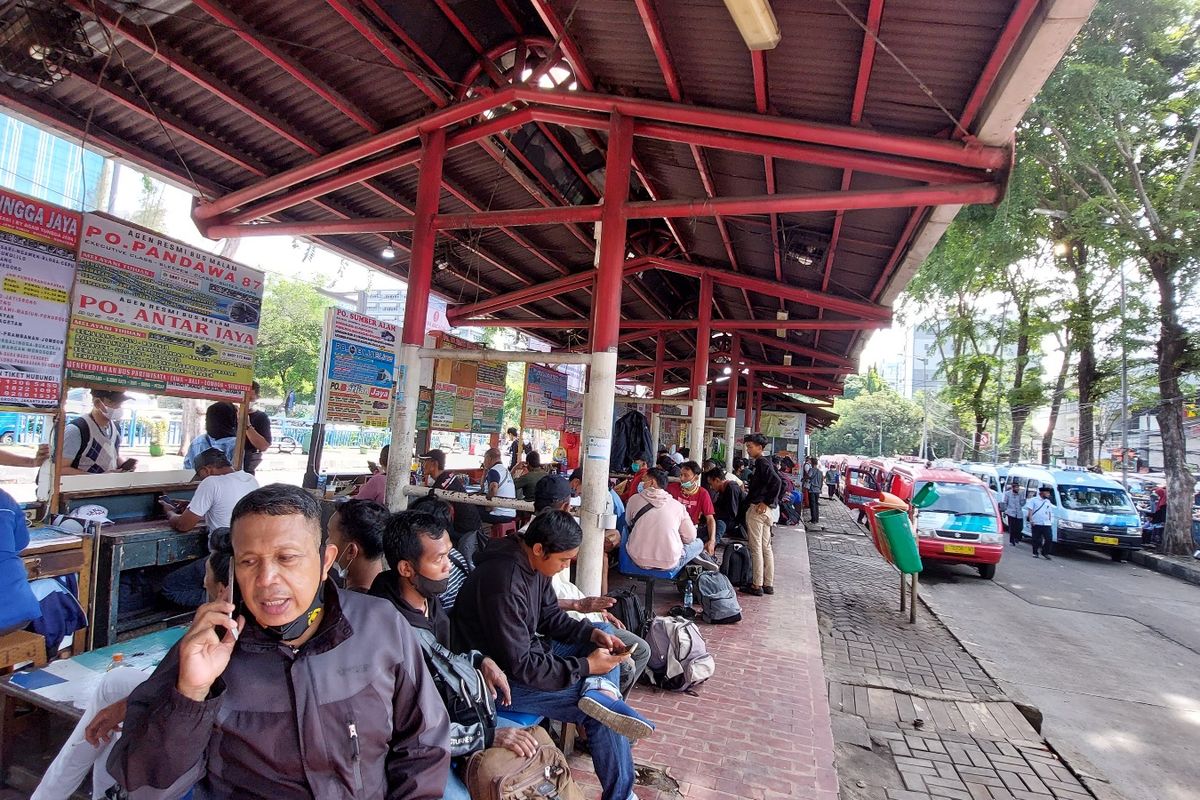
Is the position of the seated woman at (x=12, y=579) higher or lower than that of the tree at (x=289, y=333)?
lower

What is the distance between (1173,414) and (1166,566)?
11.3 feet

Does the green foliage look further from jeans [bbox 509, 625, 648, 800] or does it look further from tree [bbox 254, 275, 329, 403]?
jeans [bbox 509, 625, 648, 800]

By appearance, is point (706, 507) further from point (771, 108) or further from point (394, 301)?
point (394, 301)

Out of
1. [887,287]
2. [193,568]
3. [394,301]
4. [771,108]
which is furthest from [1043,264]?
[394,301]

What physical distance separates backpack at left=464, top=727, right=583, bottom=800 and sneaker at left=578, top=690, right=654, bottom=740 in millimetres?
298

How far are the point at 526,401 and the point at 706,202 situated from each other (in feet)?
20.2

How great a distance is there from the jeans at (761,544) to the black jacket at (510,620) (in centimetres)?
502

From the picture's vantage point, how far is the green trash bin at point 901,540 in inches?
276

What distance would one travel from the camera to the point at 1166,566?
13.1 m

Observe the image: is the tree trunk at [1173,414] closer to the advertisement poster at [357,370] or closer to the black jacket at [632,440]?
the black jacket at [632,440]

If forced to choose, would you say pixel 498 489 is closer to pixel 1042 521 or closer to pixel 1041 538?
pixel 1042 521

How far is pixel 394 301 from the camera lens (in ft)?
124

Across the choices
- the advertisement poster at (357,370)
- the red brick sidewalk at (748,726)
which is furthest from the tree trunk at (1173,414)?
the advertisement poster at (357,370)

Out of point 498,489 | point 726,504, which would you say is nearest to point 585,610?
point 498,489
